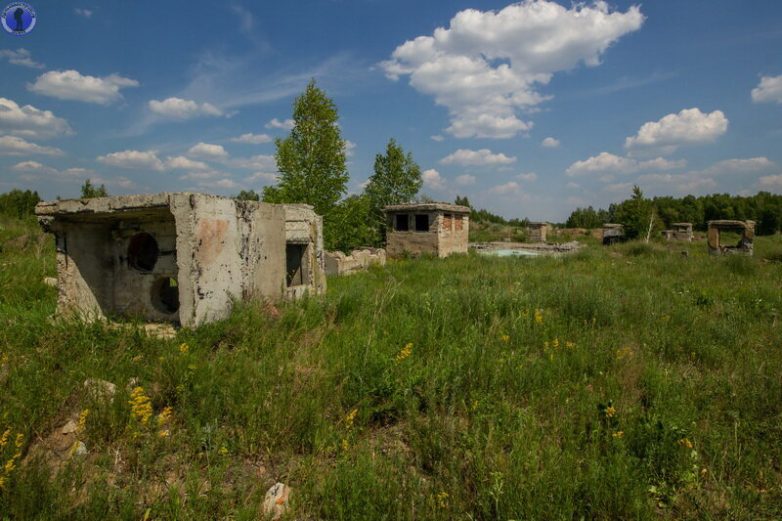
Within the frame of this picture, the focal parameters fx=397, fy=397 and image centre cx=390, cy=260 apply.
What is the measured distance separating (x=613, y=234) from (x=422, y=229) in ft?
62.1

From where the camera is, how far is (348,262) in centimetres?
1277

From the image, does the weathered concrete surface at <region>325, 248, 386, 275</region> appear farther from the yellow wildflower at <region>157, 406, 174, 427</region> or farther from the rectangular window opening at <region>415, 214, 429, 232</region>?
the yellow wildflower at <region>157, 406, 174, 427</region>

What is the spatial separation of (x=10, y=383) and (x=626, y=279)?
442 inches

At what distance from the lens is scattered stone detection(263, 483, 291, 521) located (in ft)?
7.93

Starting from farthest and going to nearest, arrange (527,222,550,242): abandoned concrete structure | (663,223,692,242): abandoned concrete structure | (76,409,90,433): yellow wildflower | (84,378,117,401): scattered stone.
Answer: (527,222,550,242): abandoned concrete structure
(663,223,692,242): abandoned concrete structure
(84,378,117,401): scattered stone
(76,409,90,433): yellow wildflower

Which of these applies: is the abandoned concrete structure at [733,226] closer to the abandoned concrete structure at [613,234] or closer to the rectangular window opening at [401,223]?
the abandoned concrete structure at [613,234]

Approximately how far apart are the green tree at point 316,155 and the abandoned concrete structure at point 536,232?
18432 mm

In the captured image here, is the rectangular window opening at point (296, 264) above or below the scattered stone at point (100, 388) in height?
above

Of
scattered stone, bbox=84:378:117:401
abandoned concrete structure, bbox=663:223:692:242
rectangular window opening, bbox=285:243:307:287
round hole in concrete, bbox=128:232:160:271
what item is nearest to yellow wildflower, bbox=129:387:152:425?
scattered stone, bbox=84:378:117:401

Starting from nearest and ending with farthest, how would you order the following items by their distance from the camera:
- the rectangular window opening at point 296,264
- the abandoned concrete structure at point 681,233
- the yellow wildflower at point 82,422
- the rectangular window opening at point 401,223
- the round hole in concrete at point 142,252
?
the yellow wildflower at point 82,422 < the round hole in concrete at point 142,252 < the rectangular window opening at point 296,264 < the rectangular window opening at point 401,223 < the abandoned concrete structure at point 681,233

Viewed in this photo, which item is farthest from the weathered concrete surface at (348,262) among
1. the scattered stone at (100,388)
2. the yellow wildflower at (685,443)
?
the yellow wildflower at (685,443)

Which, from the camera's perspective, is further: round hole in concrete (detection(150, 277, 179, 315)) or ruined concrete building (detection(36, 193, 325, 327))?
round hole in concrete (detection(150, 277, 179, 315))

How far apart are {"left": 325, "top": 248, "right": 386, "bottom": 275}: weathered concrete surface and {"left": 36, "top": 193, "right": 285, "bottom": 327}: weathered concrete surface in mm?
5911

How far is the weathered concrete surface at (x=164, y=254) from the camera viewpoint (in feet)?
15.1
